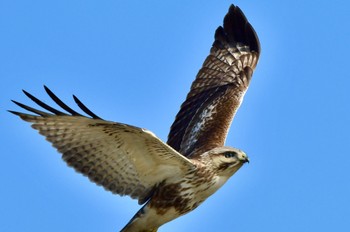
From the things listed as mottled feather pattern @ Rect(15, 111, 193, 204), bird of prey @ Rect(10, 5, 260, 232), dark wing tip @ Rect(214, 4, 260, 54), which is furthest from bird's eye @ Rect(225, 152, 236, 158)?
dark wing tip @ Rect(214, 4, 260, 54)

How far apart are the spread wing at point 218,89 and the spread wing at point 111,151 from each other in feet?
3.73

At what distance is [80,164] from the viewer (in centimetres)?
1021

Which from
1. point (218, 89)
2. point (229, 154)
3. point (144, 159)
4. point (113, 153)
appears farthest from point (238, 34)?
point (113, 153)

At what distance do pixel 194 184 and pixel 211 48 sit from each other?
4.08 m

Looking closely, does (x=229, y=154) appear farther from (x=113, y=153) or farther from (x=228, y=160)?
(x=113, y=153)

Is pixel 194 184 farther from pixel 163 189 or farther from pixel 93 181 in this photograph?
pixel 93 181

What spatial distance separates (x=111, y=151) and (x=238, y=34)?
471 cm

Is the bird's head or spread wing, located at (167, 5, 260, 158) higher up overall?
spread wing, located at (167, 5, 260, 158)

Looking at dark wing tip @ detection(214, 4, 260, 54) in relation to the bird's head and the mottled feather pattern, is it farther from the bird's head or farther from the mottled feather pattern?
the mottled feather pattern

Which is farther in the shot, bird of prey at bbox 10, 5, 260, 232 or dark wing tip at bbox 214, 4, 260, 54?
dark wing tip at bbox 214, 4, 260, 54

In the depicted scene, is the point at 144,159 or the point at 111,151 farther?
the point at 144,159

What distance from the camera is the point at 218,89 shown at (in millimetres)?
13430

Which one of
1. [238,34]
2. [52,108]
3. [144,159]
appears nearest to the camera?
[52,108]

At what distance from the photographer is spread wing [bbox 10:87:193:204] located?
32.3 ft
